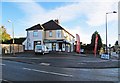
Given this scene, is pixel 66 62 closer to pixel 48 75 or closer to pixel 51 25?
pixel 48 75

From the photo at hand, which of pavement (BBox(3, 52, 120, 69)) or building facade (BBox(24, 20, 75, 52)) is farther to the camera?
building facade (BBox(24, 20, 75, 52))

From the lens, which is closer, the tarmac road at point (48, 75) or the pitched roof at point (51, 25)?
the tarmac road at point (48, 75)

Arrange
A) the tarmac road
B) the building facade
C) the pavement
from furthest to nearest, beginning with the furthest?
the building facade → the pavement → the tarmac road

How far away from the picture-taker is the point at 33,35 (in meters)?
66.6

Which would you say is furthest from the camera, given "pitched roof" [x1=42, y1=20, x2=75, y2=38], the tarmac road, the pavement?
"pitched roof" [x1=42, y1=20, x2=75, y2=38]

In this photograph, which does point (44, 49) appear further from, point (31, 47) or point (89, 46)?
point (89, 46)

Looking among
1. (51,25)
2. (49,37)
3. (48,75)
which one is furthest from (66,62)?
(51,25)

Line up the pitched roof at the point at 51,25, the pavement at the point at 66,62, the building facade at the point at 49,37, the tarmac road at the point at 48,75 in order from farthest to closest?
the pitched roof at the point at 51,25, the building facade at the point at 49,37, the pavement at the point at 66,62, the tarmac road at the point at 48,75

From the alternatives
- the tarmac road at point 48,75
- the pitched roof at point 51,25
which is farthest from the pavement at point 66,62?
the pitched roof at point 51,25

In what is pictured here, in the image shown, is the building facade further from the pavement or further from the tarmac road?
the tarmac road

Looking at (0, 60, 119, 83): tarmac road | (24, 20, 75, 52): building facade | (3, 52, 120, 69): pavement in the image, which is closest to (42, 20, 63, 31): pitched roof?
(24, 20, 75, 52): building facade

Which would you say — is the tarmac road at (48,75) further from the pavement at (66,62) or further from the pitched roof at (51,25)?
the pitched roof at (51,25)

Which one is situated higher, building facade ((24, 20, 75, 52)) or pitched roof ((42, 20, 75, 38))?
pitched roof ((42, 20, 75, 38))

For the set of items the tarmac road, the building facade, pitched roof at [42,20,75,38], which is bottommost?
the tarmac road
